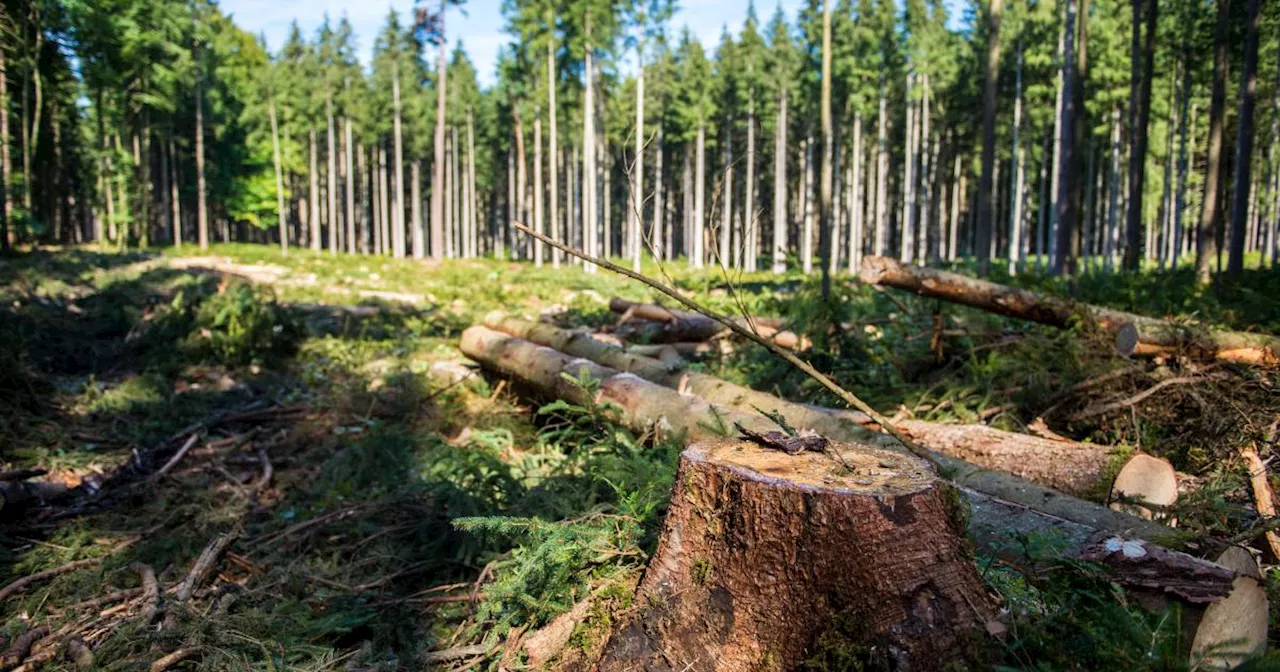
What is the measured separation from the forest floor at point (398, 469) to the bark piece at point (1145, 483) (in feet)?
0.47

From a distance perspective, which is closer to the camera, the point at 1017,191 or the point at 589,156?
the point at 1017,191

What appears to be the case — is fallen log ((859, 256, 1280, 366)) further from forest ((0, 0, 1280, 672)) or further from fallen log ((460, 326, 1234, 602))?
fallen log ((460, 326, 1234, 602))

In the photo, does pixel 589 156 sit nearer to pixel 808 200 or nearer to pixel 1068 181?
pixel 808 200

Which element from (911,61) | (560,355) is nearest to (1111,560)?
(560,355)

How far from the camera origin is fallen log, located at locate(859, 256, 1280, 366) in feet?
20.0

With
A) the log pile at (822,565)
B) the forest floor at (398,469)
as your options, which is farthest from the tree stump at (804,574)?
the forest floor at (398,469)

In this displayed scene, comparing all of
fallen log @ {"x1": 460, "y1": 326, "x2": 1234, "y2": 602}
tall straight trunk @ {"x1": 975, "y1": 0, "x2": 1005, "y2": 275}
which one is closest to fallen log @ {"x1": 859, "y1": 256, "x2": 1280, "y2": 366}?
fallen log @ {"x1": 460, "y1": 326, "x2": 1234, "y2": 602}

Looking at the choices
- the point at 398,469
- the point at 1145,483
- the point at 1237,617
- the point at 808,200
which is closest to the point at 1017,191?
the point at 808,200

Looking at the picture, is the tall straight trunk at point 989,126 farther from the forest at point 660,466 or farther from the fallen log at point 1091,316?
the fallen log at point 1091,316

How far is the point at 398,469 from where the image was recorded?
6.53 meters

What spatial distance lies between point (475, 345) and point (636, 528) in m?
6.36

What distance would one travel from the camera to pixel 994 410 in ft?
21.5

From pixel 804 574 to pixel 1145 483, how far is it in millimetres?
3141

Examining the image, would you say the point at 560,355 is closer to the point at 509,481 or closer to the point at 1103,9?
the point at 509,481
